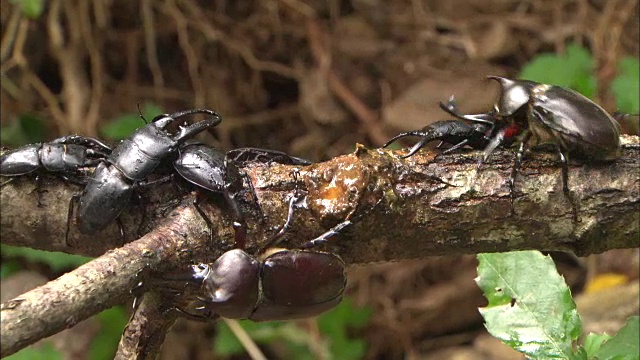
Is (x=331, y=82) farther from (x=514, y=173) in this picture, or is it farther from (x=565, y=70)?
(x=514, y=173)

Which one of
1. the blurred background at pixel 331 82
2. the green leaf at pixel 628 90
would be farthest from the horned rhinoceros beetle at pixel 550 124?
the blurred background at pixel 331 82

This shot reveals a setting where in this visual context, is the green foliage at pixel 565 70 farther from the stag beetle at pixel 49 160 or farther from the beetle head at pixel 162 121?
the stag beetle at pixel 49 160

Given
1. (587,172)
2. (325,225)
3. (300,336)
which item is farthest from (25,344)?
(300,336)

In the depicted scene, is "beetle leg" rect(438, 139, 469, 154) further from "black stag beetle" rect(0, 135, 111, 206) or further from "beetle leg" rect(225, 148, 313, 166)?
"black stag beetle" rect(0, 135, 111, 206)

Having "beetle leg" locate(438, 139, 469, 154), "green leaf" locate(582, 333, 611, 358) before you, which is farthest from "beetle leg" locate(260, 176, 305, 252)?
"green leaf" locate(582, 333, 611, 358)

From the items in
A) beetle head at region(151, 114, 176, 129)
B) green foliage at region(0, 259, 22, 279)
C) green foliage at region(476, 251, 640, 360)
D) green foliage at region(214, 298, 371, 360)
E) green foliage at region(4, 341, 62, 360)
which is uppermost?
beetle head at region(151, 114, 176, 129)

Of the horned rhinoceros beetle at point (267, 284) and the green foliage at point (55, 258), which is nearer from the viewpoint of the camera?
the horned rhinoceros beetle at point (267, 284)

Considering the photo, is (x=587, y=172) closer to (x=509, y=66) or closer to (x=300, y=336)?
(x=300, y=336)
